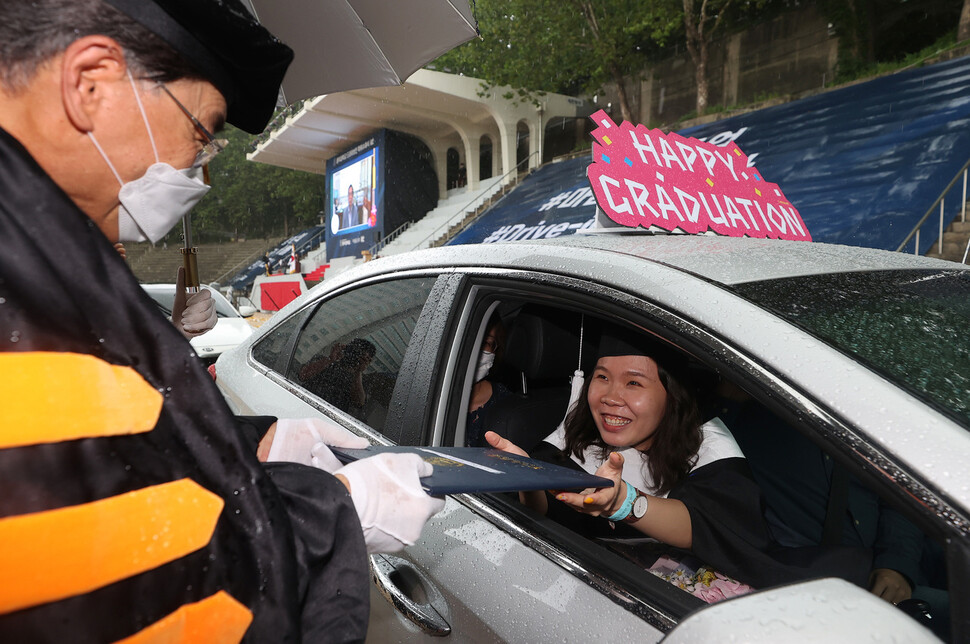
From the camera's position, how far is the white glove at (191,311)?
2.28 m

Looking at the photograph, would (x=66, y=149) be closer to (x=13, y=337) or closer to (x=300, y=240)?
(x=13, y=337)

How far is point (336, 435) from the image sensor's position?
54.9 inches

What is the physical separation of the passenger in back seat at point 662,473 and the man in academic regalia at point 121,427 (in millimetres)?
606

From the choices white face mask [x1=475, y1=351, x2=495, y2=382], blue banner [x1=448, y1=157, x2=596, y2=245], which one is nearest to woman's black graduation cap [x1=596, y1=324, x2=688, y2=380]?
white face mask [x1=475, y1=351, x2=495, y2=382]

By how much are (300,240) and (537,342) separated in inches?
1363

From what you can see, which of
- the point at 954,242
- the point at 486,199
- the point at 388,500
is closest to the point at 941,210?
the point at 954,242

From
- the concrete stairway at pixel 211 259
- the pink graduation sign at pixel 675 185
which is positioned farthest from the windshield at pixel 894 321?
the concrete stairway at pixel 211 259

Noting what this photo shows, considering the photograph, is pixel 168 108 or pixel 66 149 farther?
pixel 168 108

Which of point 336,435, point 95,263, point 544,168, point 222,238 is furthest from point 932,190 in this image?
point 222,238

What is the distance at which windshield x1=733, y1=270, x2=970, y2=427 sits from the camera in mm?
909

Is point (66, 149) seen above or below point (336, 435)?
above

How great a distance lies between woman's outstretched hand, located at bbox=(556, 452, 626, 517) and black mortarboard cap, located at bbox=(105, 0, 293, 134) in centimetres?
101

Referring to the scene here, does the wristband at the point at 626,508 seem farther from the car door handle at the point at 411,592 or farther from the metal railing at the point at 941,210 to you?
the metal railing at the point at 941,210

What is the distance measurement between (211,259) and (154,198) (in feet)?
146
